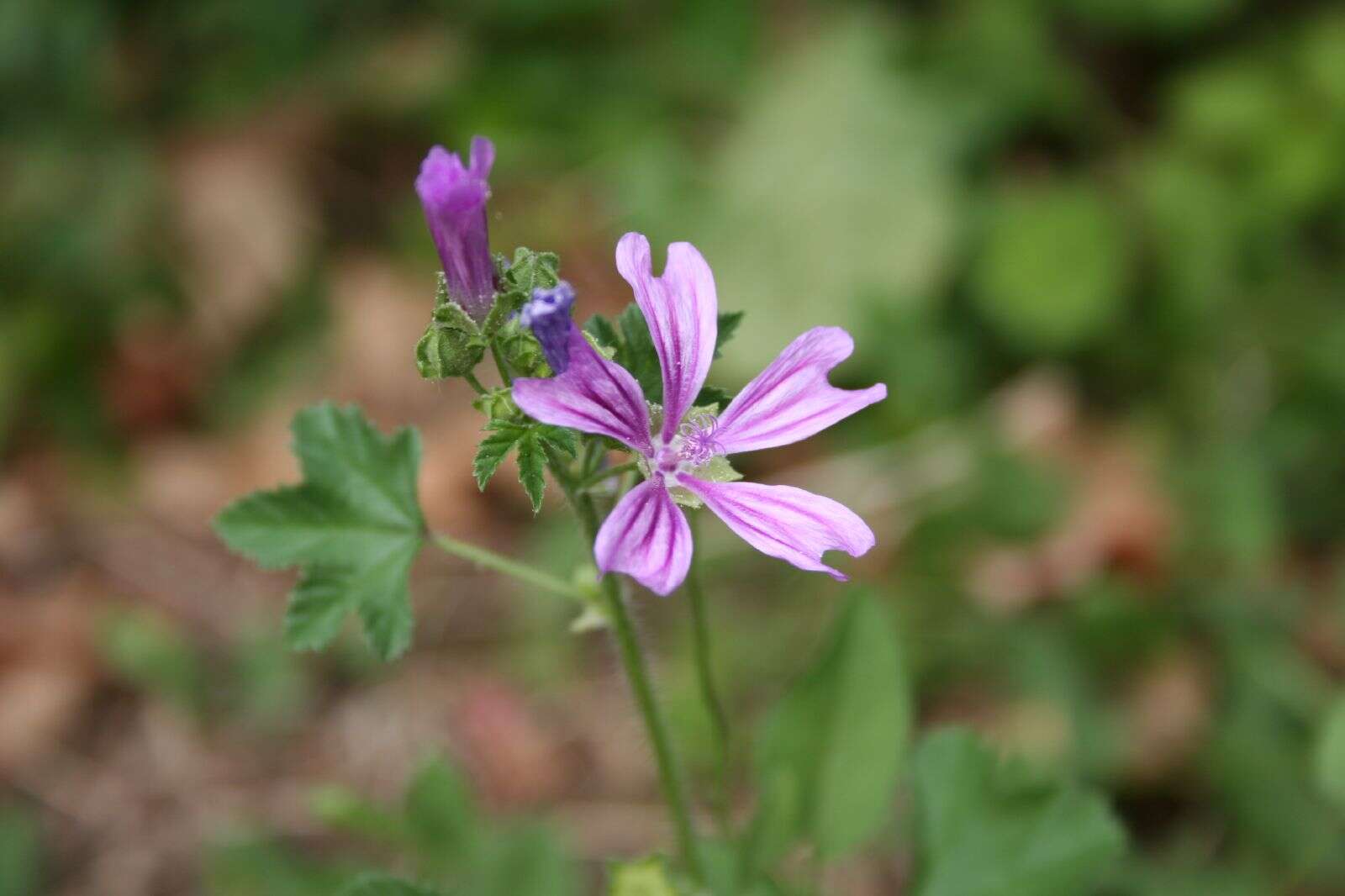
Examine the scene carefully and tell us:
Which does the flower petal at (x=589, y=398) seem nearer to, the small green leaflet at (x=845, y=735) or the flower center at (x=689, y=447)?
the flower center at (x=689, y=447)

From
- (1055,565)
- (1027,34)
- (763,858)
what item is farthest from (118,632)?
(1027,34)

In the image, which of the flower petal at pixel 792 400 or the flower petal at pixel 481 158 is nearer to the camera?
the flower petal at pixel 481 158

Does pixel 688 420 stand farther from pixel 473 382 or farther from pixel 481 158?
pixel 481 158

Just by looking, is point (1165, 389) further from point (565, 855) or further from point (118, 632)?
point (118, 632)

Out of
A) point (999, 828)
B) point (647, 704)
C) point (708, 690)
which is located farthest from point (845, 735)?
point (647, 704)

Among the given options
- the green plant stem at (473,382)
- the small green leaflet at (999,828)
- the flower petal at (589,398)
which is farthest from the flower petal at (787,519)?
Answer: the small green leaflet at (999,828)

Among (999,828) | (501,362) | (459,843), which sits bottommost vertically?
(999,828)
